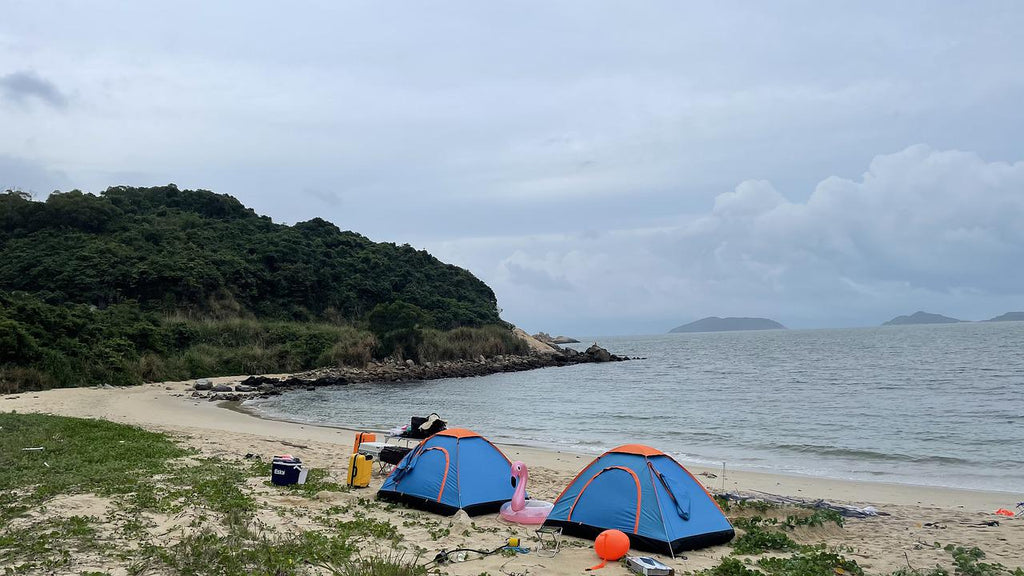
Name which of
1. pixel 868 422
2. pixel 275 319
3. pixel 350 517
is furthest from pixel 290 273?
pixel 350 517

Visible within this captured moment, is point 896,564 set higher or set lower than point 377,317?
lower

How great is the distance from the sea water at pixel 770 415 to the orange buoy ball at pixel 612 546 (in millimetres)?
9904

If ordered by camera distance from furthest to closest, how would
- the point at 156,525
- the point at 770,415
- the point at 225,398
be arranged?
1. the point at 225,398
2. the point at 770,415
3. the point at 156,525

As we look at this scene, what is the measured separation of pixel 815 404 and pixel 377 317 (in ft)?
116

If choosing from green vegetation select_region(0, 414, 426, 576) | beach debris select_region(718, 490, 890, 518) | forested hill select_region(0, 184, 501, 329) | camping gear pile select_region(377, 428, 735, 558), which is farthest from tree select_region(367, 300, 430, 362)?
beach debris select_region(718, 490, 890, 518)

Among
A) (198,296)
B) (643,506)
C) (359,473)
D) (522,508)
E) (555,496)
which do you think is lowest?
(555,496)

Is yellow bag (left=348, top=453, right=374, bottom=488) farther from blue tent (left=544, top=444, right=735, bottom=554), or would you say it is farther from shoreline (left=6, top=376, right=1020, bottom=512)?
shoreline (left=6, top=376, right=1020, bottom=512)

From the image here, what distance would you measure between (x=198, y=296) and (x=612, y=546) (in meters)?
53.2

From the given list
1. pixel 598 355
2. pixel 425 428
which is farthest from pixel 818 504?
pixel 598 355

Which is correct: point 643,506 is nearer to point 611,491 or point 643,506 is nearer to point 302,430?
point 611,491

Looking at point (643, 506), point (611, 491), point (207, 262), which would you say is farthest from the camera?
point (207, 262)

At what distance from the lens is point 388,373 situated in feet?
162

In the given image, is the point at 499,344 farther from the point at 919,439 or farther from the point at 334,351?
the point at 919,439

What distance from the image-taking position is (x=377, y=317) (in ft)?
180
